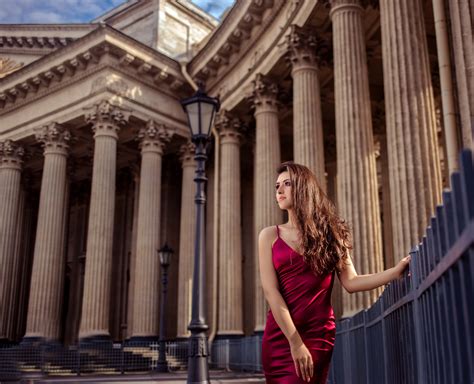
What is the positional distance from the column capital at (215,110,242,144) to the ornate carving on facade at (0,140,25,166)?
36.9 feet

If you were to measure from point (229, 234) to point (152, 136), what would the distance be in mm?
6529

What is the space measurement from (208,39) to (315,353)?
84.2ft

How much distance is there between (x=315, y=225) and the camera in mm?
3600

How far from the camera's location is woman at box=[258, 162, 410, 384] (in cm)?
336

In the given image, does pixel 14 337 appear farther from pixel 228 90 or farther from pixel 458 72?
pixel 458 72

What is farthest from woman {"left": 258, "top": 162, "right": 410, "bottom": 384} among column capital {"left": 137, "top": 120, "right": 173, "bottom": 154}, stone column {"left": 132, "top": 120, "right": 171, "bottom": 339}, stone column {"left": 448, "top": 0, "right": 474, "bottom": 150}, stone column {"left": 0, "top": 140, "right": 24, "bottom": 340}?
stone column {"left": 0, "top": 140, "right": 24, "bottom": 340}

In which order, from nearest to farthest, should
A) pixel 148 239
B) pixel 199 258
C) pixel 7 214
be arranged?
pixel 199 258, pixel 148 239, pixel 7 214

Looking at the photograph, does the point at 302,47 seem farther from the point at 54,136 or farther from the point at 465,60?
the point at 54,136

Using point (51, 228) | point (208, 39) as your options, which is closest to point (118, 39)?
point (208, 39)

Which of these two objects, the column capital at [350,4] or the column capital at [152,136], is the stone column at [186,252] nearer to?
the column capital at [152,136]

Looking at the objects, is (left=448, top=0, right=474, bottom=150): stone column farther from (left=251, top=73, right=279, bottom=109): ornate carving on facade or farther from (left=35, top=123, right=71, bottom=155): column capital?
(left=35, top=123, right=71, bottom=155): column capital

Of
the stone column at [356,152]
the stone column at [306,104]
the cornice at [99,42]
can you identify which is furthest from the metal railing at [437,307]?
the cornice at [99,42]

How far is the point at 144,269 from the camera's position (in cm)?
2661

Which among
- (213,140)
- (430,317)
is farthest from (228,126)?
(430,317)
